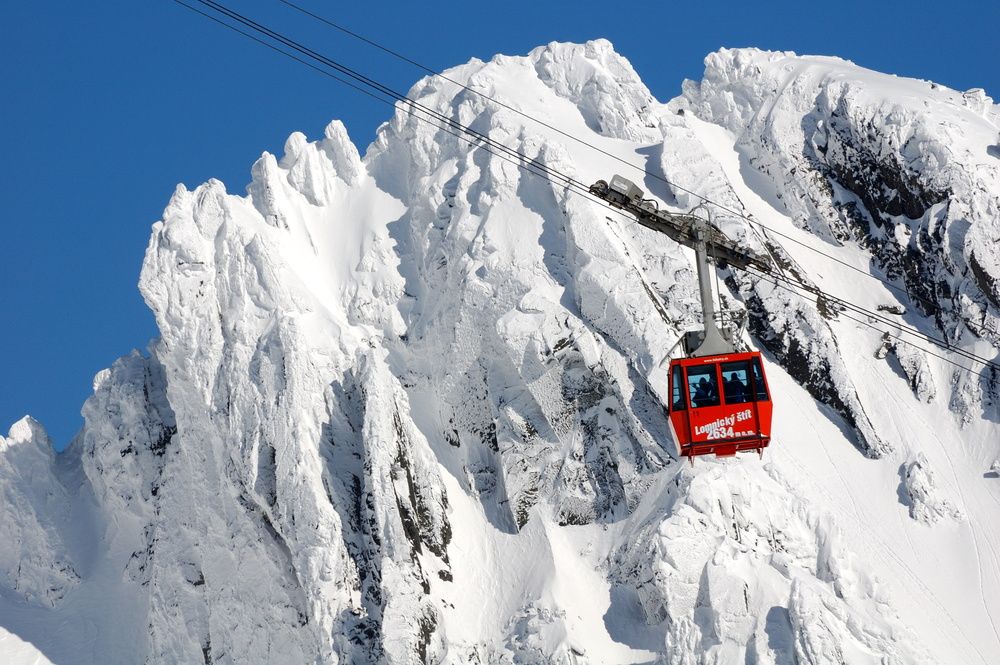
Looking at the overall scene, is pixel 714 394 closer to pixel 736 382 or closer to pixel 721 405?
pixel 721 405

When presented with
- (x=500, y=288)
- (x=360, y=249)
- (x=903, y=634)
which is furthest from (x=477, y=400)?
(x=903, y=634)

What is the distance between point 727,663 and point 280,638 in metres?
21.8

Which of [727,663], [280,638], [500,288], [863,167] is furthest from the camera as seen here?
[863,167]

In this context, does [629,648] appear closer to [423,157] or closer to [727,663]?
[727,663]

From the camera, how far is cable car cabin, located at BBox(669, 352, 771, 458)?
172ft

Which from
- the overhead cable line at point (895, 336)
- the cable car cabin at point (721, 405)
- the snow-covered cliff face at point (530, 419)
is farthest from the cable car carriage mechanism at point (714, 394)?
the overhead cable line at point (895, 336)

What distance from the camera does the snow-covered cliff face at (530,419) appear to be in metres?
71.1

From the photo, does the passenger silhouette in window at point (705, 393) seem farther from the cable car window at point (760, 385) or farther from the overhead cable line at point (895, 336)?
the overhead cable line at point (895, 336)

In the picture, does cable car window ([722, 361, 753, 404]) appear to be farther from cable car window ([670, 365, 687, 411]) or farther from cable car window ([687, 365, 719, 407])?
cable car window ([670, 365, 687, 411])

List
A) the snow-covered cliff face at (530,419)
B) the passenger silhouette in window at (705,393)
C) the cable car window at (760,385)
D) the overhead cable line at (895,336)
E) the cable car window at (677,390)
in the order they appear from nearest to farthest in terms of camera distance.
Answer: the cable car window at (760,385) < the passenger silhouette in window at (705,393) < the cable car window at (677,390) < the snow-covered cliff face at (530,419) < the overhead cable line at (895,336)

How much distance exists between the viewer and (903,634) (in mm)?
67312

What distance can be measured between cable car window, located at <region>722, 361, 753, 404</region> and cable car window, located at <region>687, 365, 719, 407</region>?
361 millimetres

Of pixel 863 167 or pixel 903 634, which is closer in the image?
pixel 903 634

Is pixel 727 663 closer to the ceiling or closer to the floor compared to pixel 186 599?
closer to the floor
